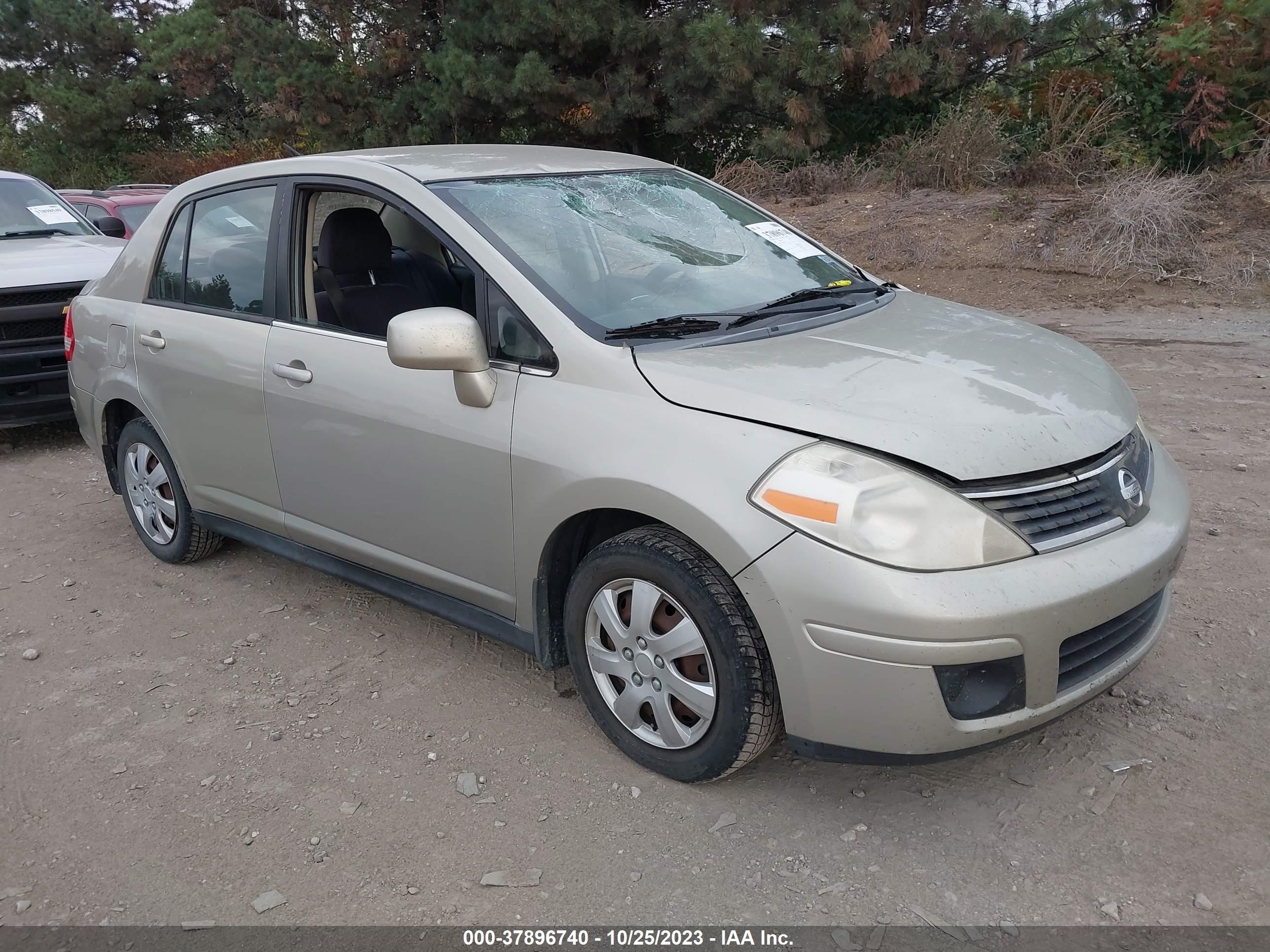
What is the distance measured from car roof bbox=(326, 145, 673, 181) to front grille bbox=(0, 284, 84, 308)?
3.85m

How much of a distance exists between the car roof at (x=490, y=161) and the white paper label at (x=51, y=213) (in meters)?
5.26

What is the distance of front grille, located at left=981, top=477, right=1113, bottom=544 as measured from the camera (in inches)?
106

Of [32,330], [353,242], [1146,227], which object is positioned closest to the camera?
[353,242]

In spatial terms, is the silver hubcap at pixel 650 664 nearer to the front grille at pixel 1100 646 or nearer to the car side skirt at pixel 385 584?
the car side skirt at pixel 385 584

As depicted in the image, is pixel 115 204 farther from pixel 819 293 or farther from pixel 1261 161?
pixel 1261 161

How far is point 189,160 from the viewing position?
26484 mm

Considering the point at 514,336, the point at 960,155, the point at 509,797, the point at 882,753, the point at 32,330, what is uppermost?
the point at 960,155

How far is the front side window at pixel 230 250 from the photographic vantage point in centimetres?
415

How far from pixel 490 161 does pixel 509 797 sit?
7.33 feet

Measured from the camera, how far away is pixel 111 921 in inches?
106

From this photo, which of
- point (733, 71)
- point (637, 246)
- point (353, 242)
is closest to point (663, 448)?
point (637, 246)

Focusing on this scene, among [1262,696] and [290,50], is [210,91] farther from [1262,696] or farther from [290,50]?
[1262,696]

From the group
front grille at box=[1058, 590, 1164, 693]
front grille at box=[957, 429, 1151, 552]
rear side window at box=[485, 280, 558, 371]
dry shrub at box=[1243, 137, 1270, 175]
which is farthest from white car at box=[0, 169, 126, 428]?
dry shrub at box=[1243, 137, 1270, 175]

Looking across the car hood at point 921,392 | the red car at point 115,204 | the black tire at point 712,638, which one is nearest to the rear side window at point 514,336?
the car hood at point 921,392
